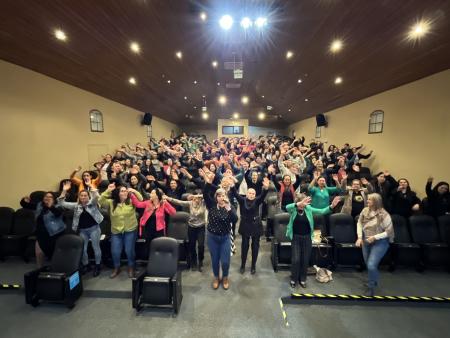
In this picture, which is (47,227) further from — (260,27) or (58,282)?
(260,27)

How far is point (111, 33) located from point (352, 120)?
9673 millimetres

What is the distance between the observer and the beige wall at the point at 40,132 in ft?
17.7

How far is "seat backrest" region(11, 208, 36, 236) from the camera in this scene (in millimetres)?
4785

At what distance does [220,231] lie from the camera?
3.46 meters

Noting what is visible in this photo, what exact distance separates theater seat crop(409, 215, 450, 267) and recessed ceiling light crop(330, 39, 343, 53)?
14.4ft

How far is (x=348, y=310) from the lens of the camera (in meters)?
3.28

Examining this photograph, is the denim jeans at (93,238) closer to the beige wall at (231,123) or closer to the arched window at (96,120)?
the arched window at (96,120)

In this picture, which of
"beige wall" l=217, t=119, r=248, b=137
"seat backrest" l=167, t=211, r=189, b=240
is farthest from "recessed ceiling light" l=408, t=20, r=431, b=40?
"beige wall" l=217, t=119, r=248, b=137

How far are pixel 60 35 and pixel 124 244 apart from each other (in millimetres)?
4520

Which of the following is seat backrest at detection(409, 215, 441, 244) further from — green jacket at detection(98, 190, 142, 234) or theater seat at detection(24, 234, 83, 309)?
theater seat at detection(24, 234, 83, 309)

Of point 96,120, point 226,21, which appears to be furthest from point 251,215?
point 96,120

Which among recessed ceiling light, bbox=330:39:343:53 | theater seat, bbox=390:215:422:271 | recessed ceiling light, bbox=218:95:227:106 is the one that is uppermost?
recessed ceiling light, bbox=218:95:227:106

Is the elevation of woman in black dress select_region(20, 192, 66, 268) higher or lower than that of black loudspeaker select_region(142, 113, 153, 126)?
lower

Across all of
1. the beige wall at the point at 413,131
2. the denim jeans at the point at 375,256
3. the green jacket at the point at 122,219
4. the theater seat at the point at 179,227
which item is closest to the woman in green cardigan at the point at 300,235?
the denim jeans at the point at 375,256
